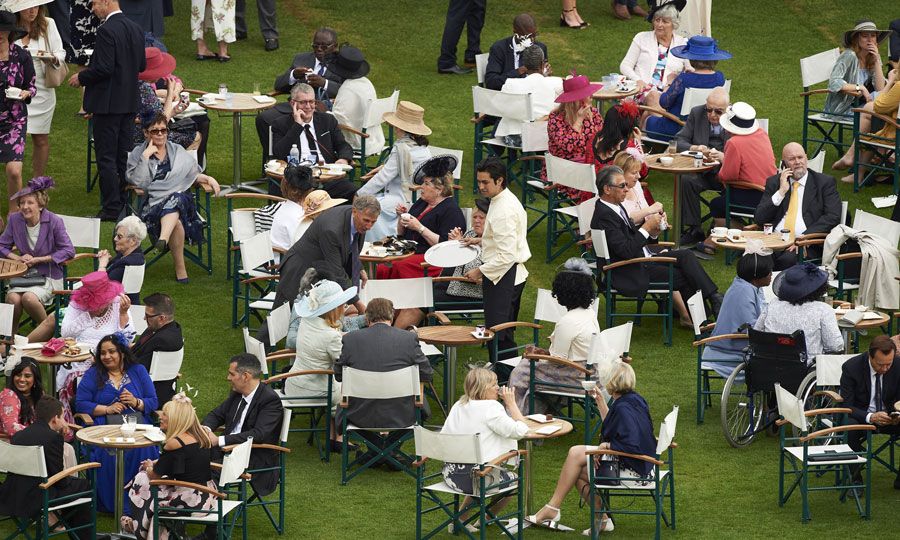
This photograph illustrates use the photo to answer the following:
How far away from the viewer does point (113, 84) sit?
14.4 meters

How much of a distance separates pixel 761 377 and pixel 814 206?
105 inches

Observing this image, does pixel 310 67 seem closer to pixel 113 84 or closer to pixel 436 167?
pixel 113 84

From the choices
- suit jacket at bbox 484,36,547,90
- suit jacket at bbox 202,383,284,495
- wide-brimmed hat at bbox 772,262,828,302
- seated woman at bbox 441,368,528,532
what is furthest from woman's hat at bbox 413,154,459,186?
suit jacket at bbox 484,36,547,90

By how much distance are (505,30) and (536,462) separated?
32.4ft

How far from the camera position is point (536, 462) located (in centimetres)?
1120

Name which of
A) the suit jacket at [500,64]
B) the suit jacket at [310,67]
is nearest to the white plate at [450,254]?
the suit jacket at [310,67]

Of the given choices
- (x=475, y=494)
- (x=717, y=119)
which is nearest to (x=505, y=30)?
(x=717, y=119)

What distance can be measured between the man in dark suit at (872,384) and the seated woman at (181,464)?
3922mm

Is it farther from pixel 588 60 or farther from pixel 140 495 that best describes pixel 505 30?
pixel 140 495

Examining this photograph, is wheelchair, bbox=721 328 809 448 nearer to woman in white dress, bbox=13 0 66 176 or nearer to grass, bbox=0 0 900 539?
grass, bbox=0 0 900 539

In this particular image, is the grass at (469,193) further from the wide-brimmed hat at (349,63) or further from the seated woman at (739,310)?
the wide-brimmed hat at (349,63)

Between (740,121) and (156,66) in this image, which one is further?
(156,66)

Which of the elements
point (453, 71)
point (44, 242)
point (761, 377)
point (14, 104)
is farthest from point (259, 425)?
point (453, 71)

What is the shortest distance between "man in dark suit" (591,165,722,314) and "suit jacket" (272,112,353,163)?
9.20 feet
